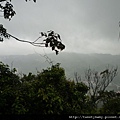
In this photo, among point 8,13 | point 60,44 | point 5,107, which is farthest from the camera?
point 5,107

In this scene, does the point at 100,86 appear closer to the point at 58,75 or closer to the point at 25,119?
the point at 58,75

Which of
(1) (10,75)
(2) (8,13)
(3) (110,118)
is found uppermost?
(2) (8,13)

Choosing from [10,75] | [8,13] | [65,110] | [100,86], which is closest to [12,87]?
[10,75]

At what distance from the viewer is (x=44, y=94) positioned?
6.38 meters

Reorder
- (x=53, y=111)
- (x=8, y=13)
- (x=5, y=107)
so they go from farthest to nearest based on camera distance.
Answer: (x=53, y=111), (x=5, y=107), (x=8, y=13)

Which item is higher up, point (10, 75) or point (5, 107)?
point (10, 75)

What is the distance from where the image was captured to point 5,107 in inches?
233

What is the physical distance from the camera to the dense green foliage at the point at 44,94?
19.5 feet

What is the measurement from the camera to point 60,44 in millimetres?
3828

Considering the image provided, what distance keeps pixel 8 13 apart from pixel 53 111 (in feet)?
11.3

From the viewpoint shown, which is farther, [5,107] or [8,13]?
[5,107]

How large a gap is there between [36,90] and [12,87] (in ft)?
3.06

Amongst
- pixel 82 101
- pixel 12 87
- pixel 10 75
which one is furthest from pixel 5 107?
pixel 82 101

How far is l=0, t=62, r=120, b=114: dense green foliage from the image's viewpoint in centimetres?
593
